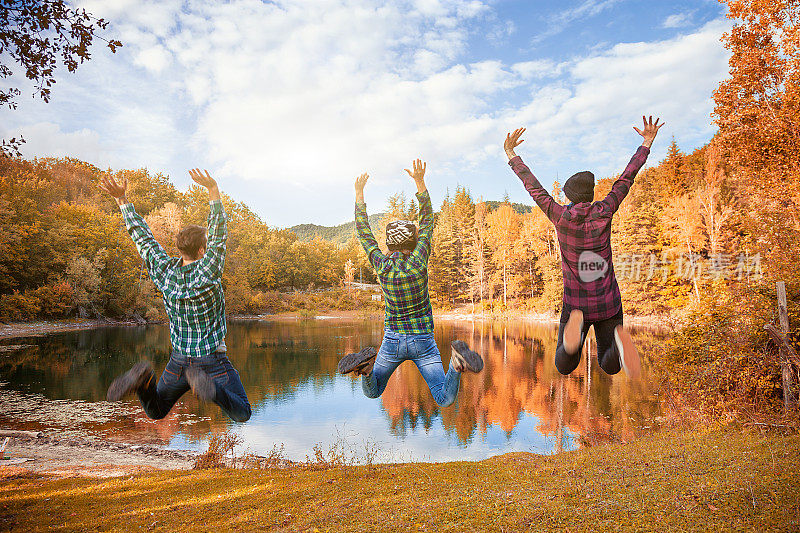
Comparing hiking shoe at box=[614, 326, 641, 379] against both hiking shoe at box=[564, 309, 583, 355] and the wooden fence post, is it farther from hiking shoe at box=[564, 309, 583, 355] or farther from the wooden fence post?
the wooden fence post

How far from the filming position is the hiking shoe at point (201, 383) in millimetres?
3713

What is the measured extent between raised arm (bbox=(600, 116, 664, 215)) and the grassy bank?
730cm

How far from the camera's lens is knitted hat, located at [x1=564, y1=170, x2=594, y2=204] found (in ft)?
13.0

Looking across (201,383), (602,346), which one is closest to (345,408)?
(201,383)

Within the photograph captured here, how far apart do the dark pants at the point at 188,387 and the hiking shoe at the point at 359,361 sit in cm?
82

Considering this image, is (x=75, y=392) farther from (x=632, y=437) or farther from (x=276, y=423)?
(x=632, y=437)

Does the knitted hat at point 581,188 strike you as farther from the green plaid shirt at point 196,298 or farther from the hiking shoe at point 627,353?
the green plaid shirt at point 196,298

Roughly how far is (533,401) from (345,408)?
10.1 meters

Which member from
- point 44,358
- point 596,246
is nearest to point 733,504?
point 596,246

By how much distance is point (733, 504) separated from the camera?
8.99 m

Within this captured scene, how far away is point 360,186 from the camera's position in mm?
4793

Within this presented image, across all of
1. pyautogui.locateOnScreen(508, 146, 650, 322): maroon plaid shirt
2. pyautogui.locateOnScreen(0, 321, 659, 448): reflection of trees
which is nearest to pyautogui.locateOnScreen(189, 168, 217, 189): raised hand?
pyautogui.locateOnScreen(508, 146, 650, 322): maroon plaid shirt

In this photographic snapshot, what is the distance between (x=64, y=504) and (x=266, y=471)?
5.59 metres

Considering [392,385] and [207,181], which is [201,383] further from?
[392,385]
